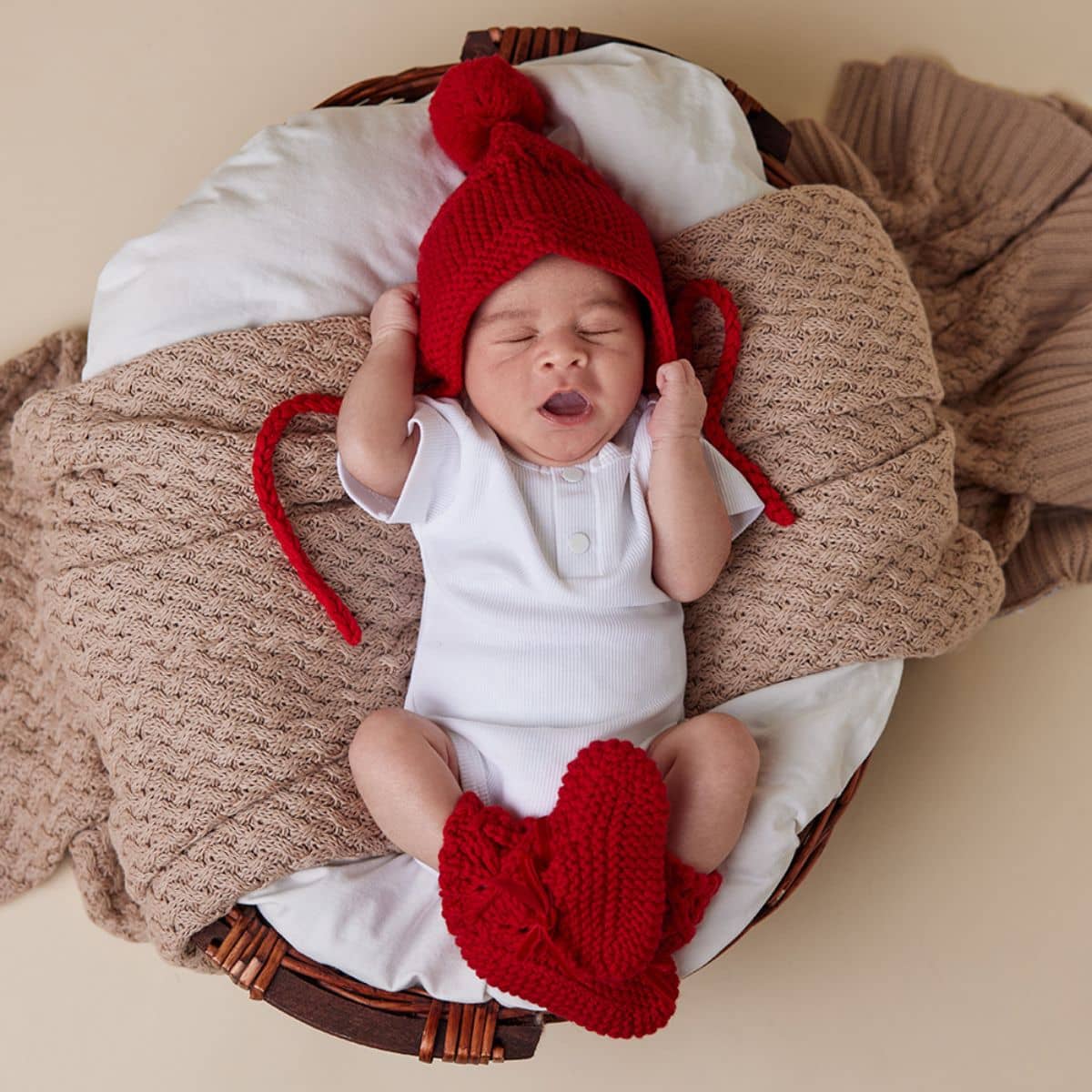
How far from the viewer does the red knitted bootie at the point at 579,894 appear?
52.2 inches

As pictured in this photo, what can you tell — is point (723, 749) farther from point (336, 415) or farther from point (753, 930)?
point (336, 415)

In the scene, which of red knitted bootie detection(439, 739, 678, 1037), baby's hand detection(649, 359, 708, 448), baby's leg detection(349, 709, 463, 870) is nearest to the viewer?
red knitted bootie detection(439, 739, 678, 1037)

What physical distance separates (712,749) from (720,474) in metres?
0.38

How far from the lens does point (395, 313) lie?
62.9 inches

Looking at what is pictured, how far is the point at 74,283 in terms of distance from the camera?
210 cm

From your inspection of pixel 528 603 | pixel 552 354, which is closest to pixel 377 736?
pixel 528 603

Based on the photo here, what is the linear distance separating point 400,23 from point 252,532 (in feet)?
3.84

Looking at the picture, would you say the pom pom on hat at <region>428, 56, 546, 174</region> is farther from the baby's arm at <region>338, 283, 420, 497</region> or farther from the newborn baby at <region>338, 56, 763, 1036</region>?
the baby's arm at <region>338, 283, 420, 497</region>

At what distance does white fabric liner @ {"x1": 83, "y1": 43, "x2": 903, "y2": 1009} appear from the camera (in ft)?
5.00

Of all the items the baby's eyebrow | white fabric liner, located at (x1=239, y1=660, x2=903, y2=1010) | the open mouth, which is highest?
the baby's eyebrow

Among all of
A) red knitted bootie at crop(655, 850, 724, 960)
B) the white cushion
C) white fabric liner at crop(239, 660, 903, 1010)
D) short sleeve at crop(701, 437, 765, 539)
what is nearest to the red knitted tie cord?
short sleeve at crop(701, 437, 765, 539)

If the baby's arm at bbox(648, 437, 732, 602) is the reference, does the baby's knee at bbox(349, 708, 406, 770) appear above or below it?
below

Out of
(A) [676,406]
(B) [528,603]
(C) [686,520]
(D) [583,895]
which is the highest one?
(A) [676,406]

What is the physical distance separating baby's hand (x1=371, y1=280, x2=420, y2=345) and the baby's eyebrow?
0.12m
